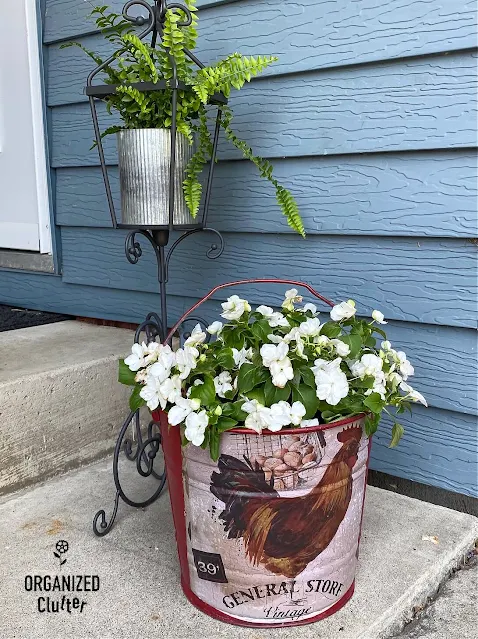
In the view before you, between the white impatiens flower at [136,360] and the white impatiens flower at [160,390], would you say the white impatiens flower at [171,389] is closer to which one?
the white impatiens flower at [160,390]

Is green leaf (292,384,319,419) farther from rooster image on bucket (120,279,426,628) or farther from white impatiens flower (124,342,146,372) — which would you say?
white impatiens flower (124,342,146,372)

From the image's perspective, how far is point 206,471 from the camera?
1.14m

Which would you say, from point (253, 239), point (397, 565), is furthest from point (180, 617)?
point (253, 239)

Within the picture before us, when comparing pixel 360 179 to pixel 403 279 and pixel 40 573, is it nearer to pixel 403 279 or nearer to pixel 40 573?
pixel 403 279

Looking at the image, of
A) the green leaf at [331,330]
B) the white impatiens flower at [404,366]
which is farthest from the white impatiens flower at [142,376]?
the white impatiens flower at [404,366]

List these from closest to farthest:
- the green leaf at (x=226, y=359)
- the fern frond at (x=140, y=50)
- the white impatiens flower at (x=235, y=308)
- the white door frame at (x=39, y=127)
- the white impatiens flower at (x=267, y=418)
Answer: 1. the white impatiens flower at (x=267, y=418)
2. the green leaf at (x=226, y=359)
3. the white impatiens flower at (x=235, y=308)
4. the fern frond at (x=140, y=50)
5. the white door frame at (x=39, y=127)

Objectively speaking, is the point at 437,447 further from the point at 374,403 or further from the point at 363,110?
the point at 363,110

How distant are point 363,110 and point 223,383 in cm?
81

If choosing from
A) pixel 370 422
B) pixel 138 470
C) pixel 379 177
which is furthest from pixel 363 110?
pixel 138 470

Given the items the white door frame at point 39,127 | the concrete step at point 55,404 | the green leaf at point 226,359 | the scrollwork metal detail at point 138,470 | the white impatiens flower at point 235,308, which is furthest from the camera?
the white door frame at point 39,127

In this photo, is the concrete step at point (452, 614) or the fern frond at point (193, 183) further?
the fern frond at point (193, 183)

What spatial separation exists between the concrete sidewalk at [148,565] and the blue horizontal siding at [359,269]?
1.59 feet

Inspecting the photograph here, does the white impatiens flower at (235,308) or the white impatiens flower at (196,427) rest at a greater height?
the white impatiens flower at (235,308)

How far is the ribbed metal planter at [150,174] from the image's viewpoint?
1451 mm
